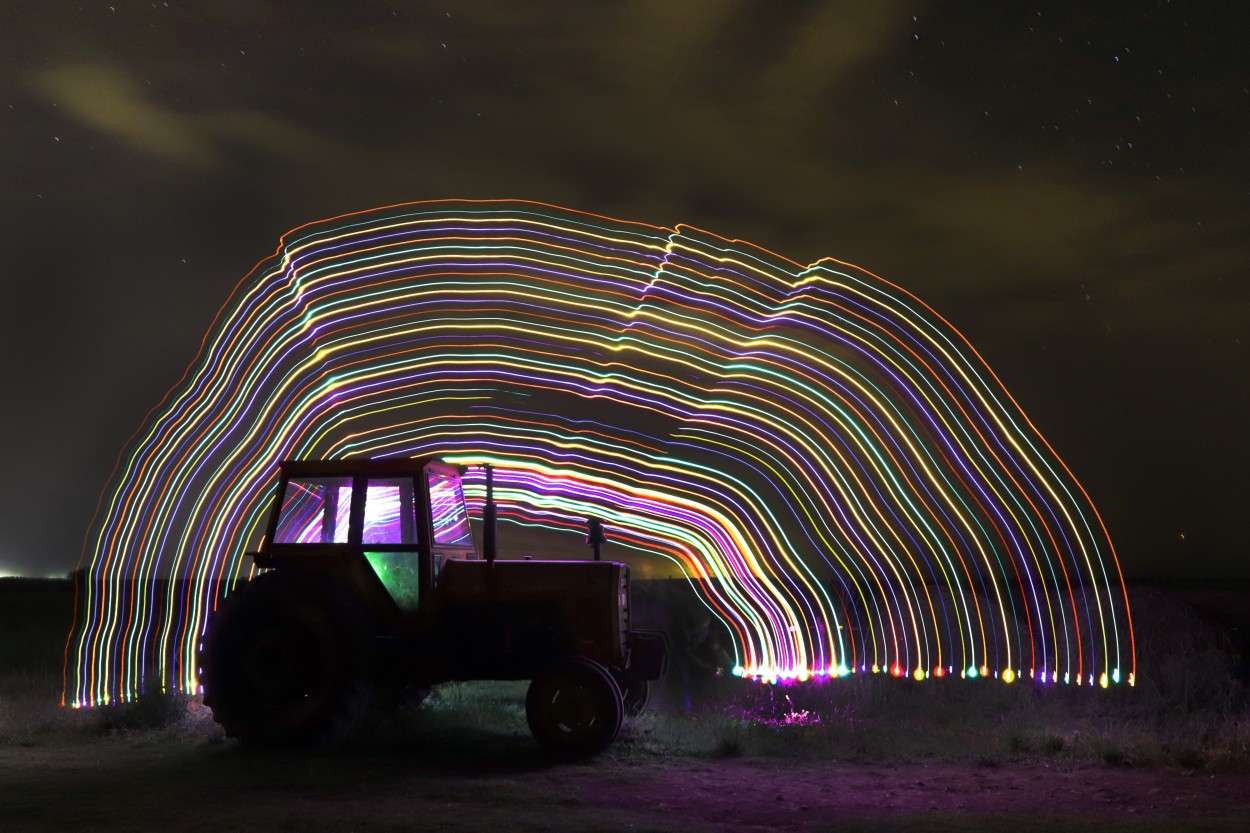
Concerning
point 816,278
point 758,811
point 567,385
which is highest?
point 816,278

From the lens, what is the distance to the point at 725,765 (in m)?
9.71

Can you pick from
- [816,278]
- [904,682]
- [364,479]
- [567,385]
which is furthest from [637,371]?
[904,682]

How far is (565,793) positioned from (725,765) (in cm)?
189

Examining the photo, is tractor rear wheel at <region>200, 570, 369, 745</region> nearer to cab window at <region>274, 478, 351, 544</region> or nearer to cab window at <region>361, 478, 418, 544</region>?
cab window at <region>274, 478, 351, 544</region>

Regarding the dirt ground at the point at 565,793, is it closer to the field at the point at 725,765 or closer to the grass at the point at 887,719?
the field at the point at 725,765

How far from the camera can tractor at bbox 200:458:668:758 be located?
32.2ft

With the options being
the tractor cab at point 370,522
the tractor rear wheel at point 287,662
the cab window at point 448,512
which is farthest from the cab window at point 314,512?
the cab window at point 448,512

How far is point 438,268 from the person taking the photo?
1226 centimetres

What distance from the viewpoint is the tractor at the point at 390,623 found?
983cm

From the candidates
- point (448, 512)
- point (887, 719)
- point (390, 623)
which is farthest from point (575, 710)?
point (887, 719)

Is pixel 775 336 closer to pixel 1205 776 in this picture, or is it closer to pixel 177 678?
pixel 1205 776

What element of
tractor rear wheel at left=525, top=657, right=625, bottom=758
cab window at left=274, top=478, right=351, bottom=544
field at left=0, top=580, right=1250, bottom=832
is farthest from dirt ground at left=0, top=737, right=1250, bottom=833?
cab window at left=274, top=478, right=351, bottom=544

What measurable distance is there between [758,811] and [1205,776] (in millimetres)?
3719

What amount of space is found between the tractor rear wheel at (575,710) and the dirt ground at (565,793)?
0.20m
